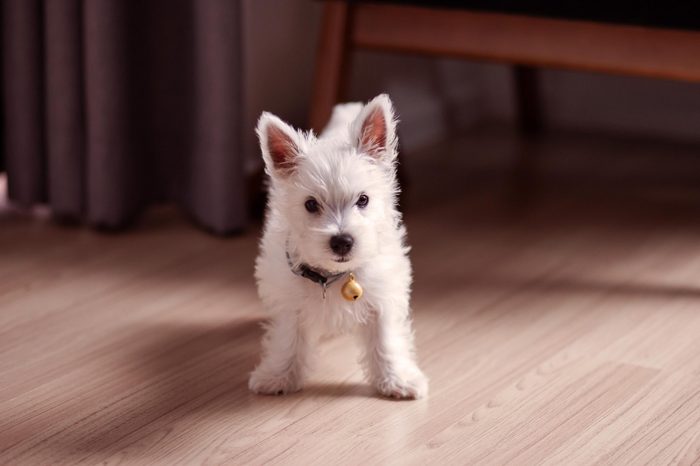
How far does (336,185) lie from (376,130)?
122 millimetres

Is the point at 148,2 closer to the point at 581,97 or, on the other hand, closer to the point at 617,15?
the point at 617,15

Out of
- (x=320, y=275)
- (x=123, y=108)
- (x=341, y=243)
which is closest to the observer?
(x=341, y=243)

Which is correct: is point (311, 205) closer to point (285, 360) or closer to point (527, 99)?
point (285, 360)

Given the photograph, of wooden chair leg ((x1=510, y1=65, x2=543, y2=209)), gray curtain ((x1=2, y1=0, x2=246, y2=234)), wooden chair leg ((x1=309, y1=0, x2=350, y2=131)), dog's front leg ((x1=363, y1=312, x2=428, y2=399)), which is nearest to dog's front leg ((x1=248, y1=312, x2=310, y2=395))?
dog's front leg ((x1=363, y1=312, x2=428, y2=399))

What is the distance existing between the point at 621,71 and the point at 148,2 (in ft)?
3.66

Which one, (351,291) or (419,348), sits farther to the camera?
(419,348)

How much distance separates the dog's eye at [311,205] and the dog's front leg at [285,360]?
0.68ft

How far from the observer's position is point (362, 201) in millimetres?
1608

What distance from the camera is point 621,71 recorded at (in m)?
2.29

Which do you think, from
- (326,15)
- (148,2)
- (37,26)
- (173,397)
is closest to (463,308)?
(173,397)

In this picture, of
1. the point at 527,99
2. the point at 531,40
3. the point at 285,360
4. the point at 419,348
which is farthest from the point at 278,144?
the point at 527,99

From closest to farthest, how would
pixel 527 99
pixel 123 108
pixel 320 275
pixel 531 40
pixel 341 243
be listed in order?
pixel 341 243 → pixel 320 275 → pixel 531 40 → pixel 123 108 → pixel 527 99

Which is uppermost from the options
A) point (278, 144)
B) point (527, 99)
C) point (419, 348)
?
point (278, 144)

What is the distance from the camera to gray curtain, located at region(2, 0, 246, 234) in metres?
2.41
